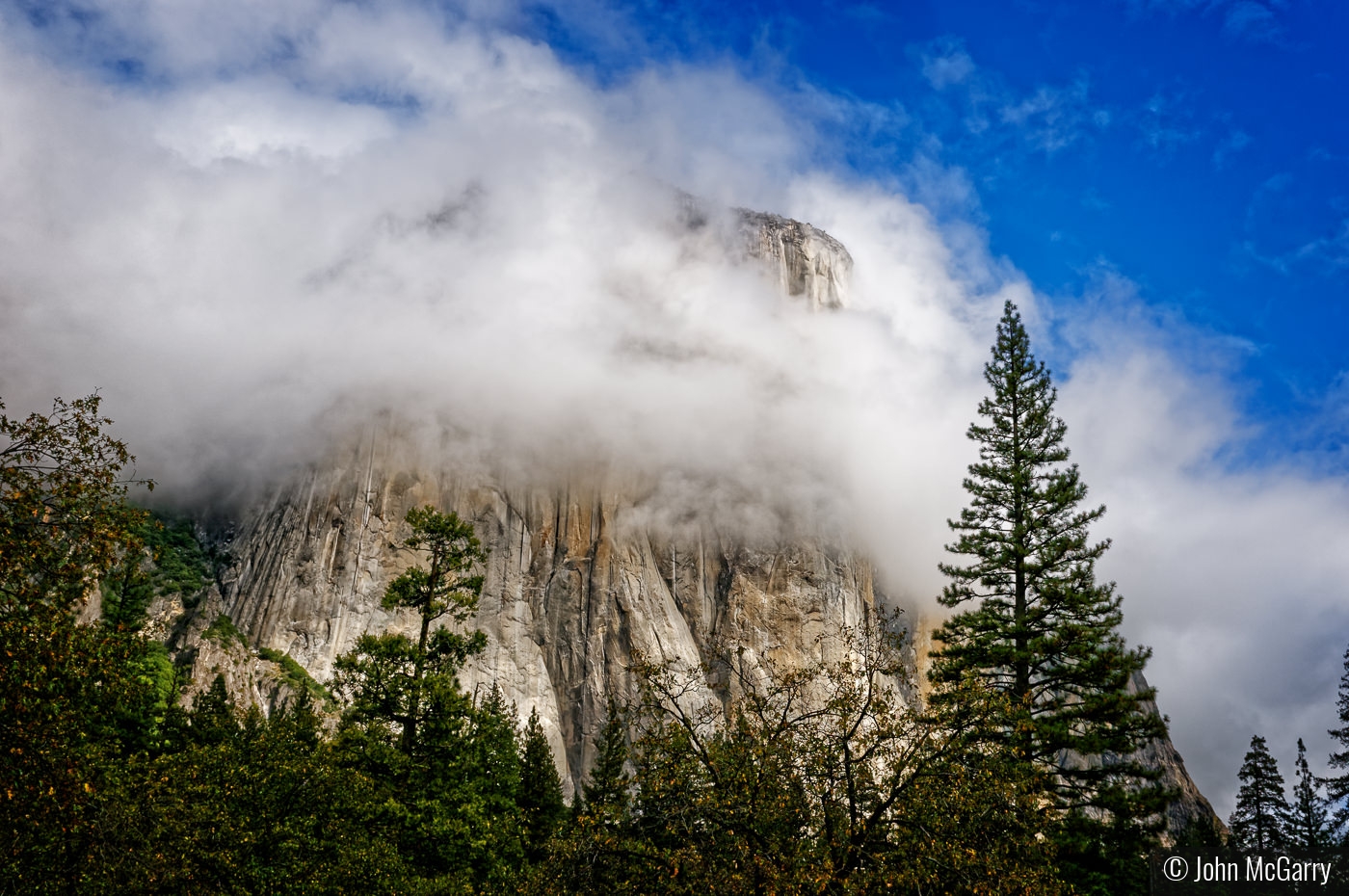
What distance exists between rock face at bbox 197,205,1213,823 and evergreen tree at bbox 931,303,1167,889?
4905cm

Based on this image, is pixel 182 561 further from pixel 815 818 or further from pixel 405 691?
pixel 815 818

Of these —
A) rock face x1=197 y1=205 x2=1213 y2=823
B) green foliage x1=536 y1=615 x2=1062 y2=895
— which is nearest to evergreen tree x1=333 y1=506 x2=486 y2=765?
green foliage x1=536 y1=615 x2=1062 y2=895

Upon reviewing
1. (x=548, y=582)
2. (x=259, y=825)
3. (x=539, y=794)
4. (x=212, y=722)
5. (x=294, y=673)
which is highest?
(x=548, y=582)

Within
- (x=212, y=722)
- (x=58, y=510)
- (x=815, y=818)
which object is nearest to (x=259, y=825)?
(x=58, y=510)

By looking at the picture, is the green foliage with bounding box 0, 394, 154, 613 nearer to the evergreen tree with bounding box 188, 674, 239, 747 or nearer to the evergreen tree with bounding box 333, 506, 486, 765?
the evergreen tree with bounding box 333, 506, 486, 765

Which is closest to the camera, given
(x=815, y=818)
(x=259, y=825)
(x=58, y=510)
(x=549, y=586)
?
(x=58, y=510)

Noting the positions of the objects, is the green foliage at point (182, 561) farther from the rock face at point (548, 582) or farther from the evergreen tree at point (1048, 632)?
the evergreen tree at point (1048, 632)

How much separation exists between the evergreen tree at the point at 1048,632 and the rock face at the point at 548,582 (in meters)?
49.1

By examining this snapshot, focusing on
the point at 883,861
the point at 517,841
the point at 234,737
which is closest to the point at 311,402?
the point at 234,737

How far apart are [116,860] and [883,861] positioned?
41.1ft

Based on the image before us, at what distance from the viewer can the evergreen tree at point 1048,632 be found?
23641 mm

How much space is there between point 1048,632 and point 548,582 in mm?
65079

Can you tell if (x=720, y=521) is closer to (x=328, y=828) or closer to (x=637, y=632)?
(x=637, y=632)

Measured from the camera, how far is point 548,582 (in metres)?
87.4
